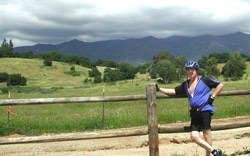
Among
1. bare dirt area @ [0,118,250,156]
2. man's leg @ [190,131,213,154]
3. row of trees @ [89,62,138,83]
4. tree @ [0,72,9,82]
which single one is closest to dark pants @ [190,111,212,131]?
man's leg @ [190,131,213,154]

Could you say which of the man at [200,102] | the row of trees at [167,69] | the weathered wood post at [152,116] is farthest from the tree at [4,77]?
the man at [200,102]

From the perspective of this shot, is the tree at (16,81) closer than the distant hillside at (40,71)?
Yes

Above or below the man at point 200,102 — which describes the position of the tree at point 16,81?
below

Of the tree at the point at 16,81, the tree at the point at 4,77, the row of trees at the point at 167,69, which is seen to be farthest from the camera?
the tree at the point at 4,77

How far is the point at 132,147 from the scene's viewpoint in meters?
7.95

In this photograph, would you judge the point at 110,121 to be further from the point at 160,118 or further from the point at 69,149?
the point at 69,149

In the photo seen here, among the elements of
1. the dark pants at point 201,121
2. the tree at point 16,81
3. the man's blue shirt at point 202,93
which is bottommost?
the tree at point 16,81

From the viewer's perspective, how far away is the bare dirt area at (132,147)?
7.17 metres

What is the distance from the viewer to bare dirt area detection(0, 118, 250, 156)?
7172 mm

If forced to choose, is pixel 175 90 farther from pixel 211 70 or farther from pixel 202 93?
pixel 211 70

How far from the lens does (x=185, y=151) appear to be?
7.04 metres

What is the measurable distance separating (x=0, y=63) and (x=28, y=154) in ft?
338

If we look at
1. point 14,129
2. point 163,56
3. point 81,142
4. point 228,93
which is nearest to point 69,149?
point 81,142

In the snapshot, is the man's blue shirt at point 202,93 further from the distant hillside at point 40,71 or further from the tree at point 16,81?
the distant hillside at point 40,71
